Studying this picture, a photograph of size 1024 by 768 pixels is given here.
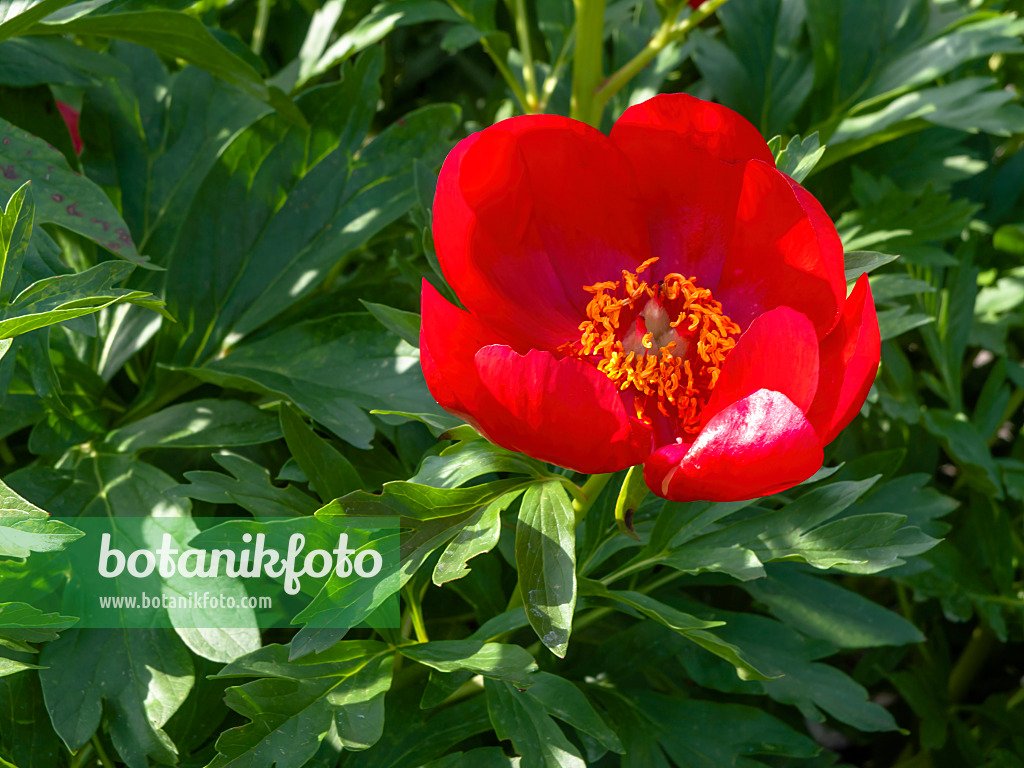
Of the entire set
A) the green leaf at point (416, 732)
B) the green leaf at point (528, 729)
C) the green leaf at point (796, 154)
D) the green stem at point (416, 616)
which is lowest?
the green leaf at point (416, 732)

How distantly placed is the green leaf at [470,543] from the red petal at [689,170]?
10.2 inches

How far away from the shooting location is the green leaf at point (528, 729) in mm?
683

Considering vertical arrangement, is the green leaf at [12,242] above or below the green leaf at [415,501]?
above

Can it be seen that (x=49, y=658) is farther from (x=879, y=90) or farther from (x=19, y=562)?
(x=879, y=90)

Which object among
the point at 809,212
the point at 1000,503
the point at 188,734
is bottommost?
the point at 1000,503

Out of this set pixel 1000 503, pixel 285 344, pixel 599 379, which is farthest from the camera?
pixel 1000 503

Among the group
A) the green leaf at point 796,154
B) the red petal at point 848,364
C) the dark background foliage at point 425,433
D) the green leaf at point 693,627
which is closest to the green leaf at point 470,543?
the dark background foliage at point 425,433

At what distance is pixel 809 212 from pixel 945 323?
639mm

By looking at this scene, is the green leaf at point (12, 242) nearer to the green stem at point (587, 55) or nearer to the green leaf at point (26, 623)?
the green leaf at point (26, 623)

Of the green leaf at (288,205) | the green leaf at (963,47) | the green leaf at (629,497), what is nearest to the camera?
the green leaf at (629,497)

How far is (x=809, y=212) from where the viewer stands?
2.01 ft

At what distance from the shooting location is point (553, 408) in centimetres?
55

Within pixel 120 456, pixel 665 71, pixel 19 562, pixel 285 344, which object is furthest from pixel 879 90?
pixel 19 562

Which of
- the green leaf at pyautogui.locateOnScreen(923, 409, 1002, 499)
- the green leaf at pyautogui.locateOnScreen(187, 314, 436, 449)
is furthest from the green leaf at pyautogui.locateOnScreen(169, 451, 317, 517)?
the green leaf at pyautogui.locateOnScreen(923, 409, 1002, 499)
